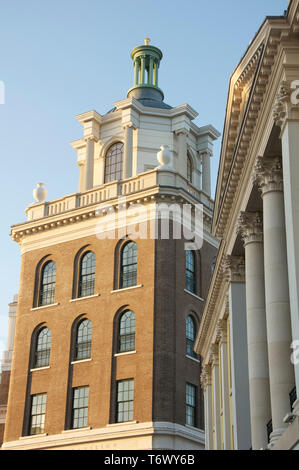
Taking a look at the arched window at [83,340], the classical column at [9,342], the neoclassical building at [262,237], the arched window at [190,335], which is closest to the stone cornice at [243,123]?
the neoclassical building at [262,237]

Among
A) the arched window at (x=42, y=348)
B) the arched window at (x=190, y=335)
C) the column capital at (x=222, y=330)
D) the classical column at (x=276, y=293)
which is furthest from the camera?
the arched window at (x=42, y=348)

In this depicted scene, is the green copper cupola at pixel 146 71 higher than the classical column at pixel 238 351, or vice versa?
the green copper cupola at pixel 146 71

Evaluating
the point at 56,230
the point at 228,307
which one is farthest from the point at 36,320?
the point at 228,307

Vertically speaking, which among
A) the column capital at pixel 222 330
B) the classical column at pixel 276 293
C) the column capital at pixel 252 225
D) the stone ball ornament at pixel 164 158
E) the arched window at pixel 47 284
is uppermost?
the stone ball ornament at pixel 164 158

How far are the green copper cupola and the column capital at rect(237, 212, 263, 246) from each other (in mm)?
33917

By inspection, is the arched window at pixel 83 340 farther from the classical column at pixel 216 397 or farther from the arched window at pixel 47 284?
the classical column at pixel 216 397

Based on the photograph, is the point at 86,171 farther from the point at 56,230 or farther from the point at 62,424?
the point at 62,424

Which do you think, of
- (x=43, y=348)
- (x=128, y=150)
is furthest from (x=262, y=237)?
(x=128, y=150)

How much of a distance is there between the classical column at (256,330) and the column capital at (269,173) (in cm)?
335

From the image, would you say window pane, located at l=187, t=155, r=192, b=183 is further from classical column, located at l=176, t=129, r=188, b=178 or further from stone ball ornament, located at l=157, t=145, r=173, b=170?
stone ball ornament, located at l=157, t=145, r=173, b=170

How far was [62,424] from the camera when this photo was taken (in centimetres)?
4600

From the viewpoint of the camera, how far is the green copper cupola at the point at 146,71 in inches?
2375

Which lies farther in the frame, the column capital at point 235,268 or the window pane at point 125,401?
the window pane at point 125,401

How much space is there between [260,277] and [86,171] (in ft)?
99.6
